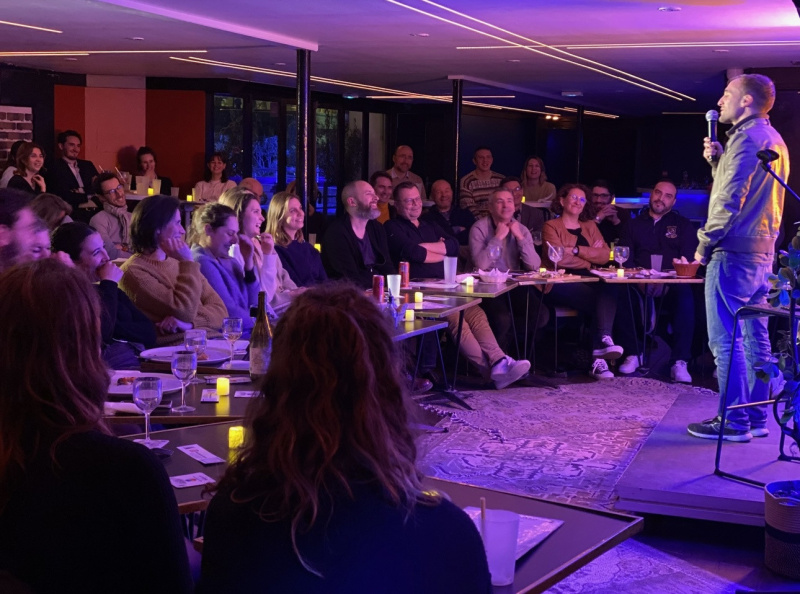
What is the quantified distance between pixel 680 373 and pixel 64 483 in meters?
5.99

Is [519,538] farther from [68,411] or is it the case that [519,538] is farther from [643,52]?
[643,52]

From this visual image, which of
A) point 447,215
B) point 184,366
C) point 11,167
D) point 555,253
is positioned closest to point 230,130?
point 11,167

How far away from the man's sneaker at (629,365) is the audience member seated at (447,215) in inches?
69.8

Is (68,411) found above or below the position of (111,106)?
below

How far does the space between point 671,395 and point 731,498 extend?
8.87 feet

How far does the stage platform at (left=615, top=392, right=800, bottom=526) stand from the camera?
151 inches

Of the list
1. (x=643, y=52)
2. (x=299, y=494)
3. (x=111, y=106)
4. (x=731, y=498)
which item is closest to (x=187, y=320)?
(x=731, y=498)

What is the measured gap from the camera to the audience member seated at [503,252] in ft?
22.9

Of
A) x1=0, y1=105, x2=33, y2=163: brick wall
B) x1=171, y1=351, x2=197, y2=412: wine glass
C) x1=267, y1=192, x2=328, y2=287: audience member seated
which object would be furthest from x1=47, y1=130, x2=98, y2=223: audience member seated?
x1=171, y1=351, x2=197, y2=412: wine glass

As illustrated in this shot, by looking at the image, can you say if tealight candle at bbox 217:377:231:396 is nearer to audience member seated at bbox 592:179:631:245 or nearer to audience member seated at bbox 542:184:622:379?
audience member seated at bbox 542:184:622:379

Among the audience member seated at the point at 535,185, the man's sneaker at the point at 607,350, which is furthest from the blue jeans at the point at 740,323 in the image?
the audience member seated at the point at 535,185

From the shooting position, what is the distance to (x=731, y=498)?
3.83 m

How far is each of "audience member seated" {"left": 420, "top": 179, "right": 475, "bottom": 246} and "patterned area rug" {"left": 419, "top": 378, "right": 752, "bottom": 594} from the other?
6.78ft

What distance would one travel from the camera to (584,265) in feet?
24.0
